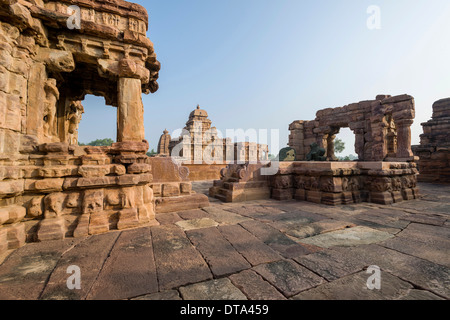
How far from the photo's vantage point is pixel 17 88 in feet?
9.02

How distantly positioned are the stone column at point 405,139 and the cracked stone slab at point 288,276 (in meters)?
10.6

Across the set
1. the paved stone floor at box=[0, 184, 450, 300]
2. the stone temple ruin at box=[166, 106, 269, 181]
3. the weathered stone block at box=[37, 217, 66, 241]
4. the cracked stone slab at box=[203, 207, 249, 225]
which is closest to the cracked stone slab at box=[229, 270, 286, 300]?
the paved stone floor at box=[0, 184, 450, 300]

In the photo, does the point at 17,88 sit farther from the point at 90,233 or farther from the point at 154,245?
the point at 154,245

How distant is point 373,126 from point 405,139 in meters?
1.55

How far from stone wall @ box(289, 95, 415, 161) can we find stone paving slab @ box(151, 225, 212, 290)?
36.1 feet

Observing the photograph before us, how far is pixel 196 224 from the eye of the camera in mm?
3123

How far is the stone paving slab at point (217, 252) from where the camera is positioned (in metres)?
1.83

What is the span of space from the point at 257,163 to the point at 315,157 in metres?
4.16

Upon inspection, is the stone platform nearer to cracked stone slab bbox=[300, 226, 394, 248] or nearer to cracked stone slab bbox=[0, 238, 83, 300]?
cracked stone slab bbox=[300, 226, 394, 248]

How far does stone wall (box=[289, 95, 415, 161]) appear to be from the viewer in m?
9.07

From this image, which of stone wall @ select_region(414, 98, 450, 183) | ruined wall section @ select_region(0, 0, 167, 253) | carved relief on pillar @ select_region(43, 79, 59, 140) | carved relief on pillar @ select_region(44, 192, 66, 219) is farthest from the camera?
stone wall @ select_region(414, 98, 450, 183)

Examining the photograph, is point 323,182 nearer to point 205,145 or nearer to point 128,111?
point 128,111
